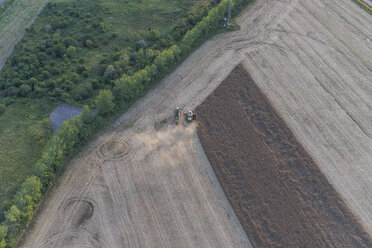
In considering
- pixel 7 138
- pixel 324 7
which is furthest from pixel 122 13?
pixel 324 7

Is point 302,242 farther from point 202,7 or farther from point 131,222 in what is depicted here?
point 202,7

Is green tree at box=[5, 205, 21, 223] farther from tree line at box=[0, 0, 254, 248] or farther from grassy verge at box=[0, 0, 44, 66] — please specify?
grassy verge at box=[0, 0, 44, 66]

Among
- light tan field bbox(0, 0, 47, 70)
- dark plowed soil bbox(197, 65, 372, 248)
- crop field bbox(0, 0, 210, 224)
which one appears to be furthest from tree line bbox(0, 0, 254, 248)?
light tan field bbox(0, 0, 47, 70)

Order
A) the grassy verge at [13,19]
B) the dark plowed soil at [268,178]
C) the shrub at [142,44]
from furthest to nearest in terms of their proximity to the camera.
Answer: the grassy verge at [13,19]
the shrub at [142,44]
the dark plowed soil at [268,178]

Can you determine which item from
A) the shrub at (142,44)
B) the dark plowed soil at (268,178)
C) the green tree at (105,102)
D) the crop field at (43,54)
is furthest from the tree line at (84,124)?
the dark plowed soil at (268,178)

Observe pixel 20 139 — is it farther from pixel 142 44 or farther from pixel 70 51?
pixel 142 44

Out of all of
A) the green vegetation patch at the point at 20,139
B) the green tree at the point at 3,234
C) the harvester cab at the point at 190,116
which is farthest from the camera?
the harvester cab at the point at 190,116

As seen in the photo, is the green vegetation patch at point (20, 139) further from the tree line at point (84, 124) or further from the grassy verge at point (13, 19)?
the grassy verge at point (13, 19)
